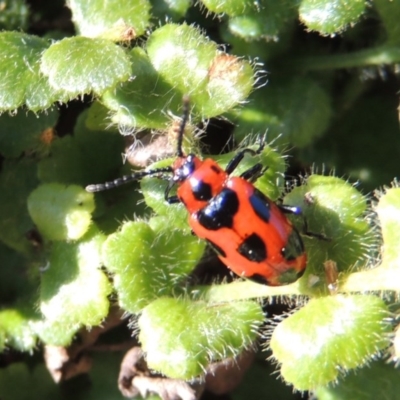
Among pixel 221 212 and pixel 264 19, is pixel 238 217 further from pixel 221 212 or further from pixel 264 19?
pixel 264 19

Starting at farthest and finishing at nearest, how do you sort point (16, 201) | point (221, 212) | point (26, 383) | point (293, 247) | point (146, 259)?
point (26, 383), point (16, 201), point (146, 259), point (221, 212), point (293, 247)

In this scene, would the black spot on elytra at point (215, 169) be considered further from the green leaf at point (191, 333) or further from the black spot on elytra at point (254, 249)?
the green leaf at point (191, 333)

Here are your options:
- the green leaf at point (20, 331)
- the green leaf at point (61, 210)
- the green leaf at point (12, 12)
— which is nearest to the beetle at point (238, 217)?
the green leaf at point (61, 210)

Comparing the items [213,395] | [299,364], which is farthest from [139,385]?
[299,364]

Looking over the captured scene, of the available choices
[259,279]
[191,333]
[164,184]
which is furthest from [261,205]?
[191,333]

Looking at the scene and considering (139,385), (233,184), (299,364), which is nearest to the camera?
(299,364)

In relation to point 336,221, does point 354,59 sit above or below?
above

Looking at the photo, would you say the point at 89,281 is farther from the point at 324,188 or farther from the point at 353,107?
the point at 353,107
